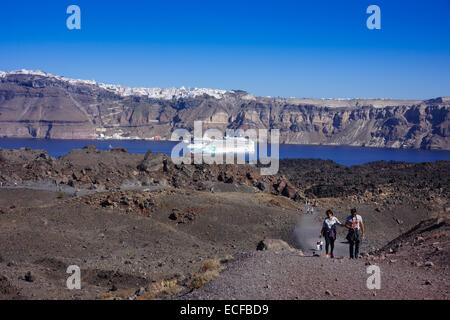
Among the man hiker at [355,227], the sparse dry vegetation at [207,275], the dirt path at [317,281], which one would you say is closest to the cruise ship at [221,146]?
the man hiker at [355,227]

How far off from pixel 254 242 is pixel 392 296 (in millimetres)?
11655

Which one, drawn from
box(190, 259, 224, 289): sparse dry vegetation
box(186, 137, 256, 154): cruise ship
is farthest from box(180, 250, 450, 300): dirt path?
box(186, 137, 256, 154): cruise ship

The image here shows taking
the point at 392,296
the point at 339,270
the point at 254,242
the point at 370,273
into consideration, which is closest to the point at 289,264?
the point at 339,270

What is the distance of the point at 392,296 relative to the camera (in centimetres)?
639

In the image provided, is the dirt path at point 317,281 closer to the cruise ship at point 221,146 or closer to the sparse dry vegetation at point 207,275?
the sparse dry vegetation at point 207,275

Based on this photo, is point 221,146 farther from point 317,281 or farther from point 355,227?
point 317,281

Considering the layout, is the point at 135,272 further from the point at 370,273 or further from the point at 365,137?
the point at 365,137

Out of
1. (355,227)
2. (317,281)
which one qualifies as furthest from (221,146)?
(317,281)

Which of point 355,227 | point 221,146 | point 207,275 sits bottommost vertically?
point 221,146

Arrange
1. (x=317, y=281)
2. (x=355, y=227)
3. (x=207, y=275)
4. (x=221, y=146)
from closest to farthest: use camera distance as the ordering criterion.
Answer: (x=317, y=281)
(x=207, y=275)
(x=355, y=227)
(x=221, y=146)

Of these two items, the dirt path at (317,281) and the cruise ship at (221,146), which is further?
the cruise ship at (221,146)

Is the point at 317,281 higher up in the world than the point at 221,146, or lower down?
higher up

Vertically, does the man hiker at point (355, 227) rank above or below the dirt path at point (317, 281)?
above

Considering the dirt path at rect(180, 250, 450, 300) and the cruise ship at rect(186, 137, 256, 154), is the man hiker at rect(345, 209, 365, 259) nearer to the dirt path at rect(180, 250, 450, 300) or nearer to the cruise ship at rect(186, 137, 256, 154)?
the dirt path at rect(180, 250, 450, 300)
